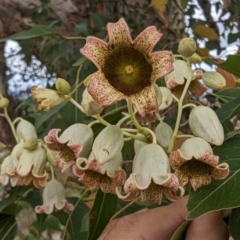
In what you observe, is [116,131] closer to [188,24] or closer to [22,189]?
[22,189]

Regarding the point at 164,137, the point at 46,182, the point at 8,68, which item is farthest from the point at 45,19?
the point at 164,137

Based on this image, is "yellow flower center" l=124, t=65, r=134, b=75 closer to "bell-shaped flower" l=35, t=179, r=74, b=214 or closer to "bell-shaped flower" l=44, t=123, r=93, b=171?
"bell-shaped flower" l=44, t=123, r=93, b=171

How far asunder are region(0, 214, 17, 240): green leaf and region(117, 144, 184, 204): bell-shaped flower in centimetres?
50

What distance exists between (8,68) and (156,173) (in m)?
2.35

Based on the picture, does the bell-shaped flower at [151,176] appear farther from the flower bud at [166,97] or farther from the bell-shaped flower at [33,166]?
the bell-shaped flower at [33,166]

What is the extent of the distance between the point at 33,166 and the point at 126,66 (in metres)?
0.25

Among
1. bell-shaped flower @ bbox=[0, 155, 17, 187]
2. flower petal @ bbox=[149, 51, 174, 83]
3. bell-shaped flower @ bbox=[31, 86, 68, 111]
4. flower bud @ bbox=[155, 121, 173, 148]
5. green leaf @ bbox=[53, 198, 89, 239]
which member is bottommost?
green leaf @ bbox=[53, 198, 89, 239]

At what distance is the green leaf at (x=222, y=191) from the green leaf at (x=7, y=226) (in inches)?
21.7

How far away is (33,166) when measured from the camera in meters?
0.81

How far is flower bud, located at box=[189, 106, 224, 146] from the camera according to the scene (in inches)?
25.9

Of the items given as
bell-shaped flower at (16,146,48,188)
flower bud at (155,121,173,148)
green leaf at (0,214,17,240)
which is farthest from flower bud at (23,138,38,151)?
green leaf at (0,214,17,240)

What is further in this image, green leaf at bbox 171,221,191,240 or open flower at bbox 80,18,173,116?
green leaf at bbox 171,221,191,240

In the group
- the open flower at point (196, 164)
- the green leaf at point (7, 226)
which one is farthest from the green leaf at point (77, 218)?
the open flower at point (196, 164)

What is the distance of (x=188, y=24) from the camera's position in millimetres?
1983
